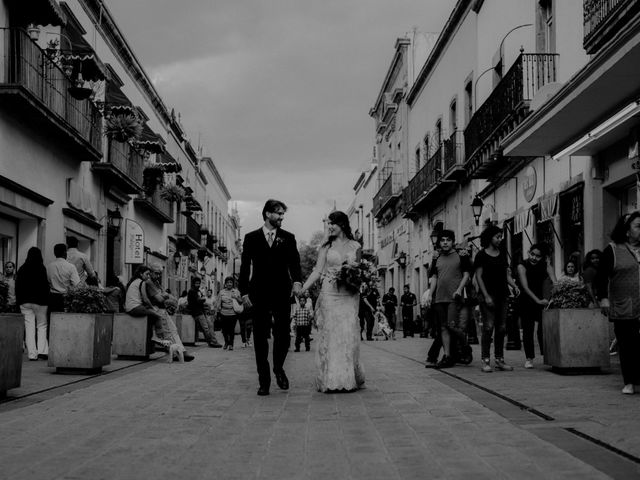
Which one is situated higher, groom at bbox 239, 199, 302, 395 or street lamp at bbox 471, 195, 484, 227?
street lamp at bbox 471, 195, 484, 227

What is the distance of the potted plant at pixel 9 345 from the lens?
306 inches

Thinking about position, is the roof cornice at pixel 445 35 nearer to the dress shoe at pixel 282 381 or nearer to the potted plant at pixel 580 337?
the potted plant at pixel 580 337

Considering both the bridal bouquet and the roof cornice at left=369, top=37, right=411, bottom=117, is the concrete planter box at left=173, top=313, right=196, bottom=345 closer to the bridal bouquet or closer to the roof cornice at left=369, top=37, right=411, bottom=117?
the bridal bouquet

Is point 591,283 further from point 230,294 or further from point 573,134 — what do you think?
point 230,294

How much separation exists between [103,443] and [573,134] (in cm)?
1129

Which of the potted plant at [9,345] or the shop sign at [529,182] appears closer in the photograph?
the potted plant at [9,345]

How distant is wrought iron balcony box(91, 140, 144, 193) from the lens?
74.8 ft

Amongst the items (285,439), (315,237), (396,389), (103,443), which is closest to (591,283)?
(396,389)

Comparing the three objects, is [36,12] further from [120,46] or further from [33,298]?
[120,46]

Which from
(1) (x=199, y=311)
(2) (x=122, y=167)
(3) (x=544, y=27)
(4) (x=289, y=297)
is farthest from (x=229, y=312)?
(4) (x=289, y=297)

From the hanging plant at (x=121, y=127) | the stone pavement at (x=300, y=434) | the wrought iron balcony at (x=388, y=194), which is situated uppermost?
the wrought iron balcony at (x=388, y=194)

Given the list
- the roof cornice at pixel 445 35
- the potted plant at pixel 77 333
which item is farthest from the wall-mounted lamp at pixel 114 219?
the potted plant at pixel 77 333

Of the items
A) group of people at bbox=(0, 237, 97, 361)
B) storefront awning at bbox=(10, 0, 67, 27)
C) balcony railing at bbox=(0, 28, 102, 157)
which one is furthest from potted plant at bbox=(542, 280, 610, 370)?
storefront awning at bbox=(10, 0, 67, 27)

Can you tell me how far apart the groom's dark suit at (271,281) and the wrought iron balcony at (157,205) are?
65.4 ft
